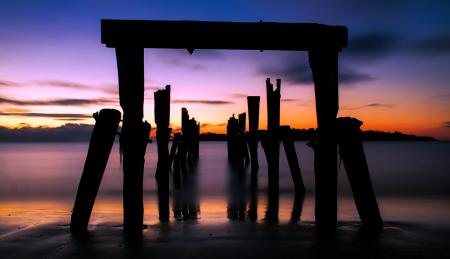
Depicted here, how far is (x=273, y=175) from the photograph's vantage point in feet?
38.8

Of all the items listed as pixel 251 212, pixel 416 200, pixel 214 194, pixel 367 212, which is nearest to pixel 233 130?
pixel 214 194

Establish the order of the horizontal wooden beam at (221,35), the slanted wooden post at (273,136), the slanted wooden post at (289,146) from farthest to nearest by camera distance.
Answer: the slanted wooden post at (273,136) < the slanted wooden post at (289,146) < the horizontal wooden beam at (221,35)

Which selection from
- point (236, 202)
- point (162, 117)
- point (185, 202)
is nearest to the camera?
point (185, 202)

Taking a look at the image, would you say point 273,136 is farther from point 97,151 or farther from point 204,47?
point 97,151

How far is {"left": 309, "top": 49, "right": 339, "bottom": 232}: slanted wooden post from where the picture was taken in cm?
539

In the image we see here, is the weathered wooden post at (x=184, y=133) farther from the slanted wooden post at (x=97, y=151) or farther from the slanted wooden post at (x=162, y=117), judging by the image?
the slanted wooden post at (x=97, y=151)

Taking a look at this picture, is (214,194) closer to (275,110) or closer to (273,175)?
(273,175)

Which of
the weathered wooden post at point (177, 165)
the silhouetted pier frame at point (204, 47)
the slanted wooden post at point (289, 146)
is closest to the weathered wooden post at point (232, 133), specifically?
the weathered wooden post at point (177, 165)

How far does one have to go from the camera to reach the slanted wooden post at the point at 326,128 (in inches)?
212

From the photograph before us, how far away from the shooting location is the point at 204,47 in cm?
535

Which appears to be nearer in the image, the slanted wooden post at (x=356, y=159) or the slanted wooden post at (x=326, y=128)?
the slanted wooden post at (x=326, y=128)

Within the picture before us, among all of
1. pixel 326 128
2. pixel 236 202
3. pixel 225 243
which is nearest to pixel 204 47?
pixel 326 128

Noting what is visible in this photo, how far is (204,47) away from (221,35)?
27cm

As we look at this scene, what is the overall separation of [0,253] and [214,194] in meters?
8.46
